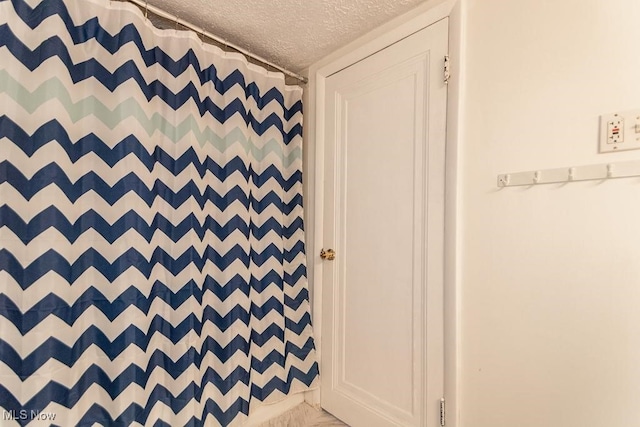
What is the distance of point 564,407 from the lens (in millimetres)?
955

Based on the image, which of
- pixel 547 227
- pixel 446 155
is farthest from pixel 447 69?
pixel 547 227

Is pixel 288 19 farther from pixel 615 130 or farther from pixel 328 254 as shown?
pixel 615 130

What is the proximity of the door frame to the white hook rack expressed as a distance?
21 cm

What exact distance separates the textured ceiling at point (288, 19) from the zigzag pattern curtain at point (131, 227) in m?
0.16

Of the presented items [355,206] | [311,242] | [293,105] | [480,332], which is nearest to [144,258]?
[311,242]

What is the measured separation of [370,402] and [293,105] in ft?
6.10

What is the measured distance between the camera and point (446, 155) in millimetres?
1259

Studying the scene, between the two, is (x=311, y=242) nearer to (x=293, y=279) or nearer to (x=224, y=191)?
(x=293, y=279)

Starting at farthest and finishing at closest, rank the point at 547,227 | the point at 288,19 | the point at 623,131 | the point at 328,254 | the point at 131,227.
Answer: the point at 328,254
the point at 288,19
the point at 131,227
the point at 547,227
the point at 623,131

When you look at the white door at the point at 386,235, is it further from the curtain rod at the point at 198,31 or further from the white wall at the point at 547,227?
the curtain rod at the point at 198,31

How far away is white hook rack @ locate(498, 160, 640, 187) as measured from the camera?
86 cm

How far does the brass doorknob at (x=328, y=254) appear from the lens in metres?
1.76

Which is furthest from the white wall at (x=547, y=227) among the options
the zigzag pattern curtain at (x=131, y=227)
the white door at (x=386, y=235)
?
the zigzag pattern curtain at (x=131, y=227)

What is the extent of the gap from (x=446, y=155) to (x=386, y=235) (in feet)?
1.62
